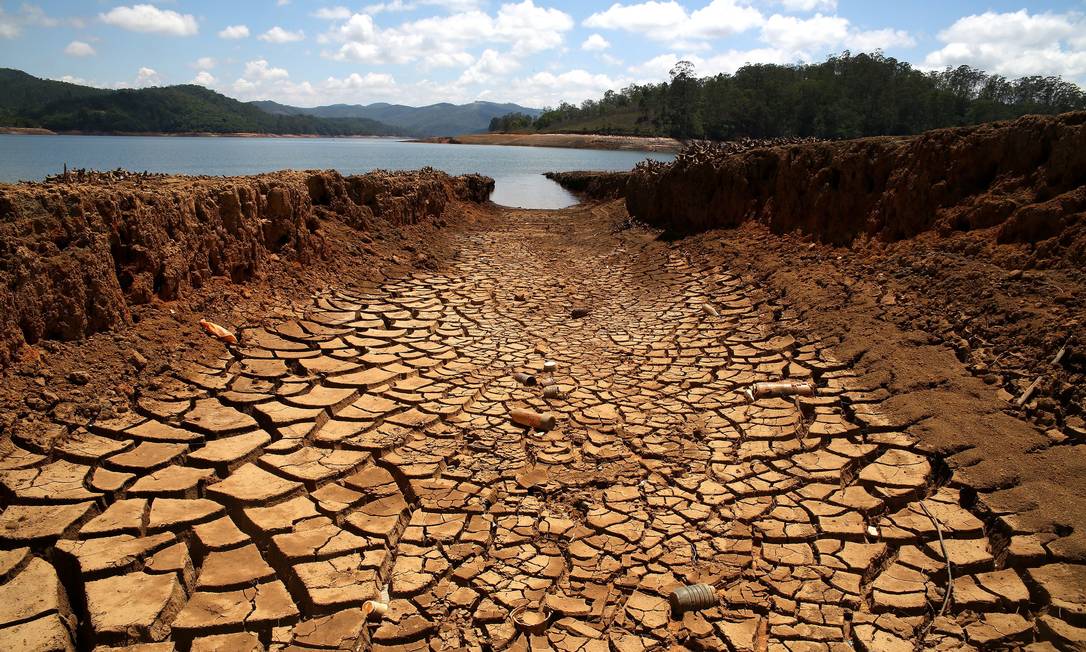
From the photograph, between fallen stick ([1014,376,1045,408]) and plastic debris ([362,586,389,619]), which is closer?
plastic debris ([362,586,389,619])

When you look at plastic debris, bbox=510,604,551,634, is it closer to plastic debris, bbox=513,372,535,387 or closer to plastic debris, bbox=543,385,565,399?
plastic debris, bbox=543,385,565,399

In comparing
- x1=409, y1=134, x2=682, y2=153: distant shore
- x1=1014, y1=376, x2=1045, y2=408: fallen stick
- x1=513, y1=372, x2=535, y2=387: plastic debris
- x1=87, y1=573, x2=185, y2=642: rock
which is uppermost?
x1=409, y1=134, x2=682, y2=153: distant shore

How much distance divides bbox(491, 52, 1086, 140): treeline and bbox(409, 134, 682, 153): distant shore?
14.9 ft

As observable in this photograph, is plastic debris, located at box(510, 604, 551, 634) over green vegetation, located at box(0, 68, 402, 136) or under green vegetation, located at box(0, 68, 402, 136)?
under

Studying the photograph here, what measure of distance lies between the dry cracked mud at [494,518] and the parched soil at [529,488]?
14 mm

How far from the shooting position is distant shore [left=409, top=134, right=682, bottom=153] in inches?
2357

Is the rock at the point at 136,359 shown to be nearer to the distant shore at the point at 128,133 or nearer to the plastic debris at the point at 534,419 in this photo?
the plastic debris at the point at 534,419

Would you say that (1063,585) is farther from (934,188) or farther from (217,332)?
(217,332)

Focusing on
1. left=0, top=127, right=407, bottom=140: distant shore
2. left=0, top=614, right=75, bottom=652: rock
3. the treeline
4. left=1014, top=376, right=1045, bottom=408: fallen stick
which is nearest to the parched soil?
left=0, top=614, right=75, bottom=652: rock

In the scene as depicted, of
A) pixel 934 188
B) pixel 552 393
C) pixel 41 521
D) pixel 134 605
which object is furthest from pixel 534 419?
pixel 934 188

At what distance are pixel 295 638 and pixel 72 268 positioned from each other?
3095mm

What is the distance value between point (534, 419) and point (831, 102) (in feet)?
206

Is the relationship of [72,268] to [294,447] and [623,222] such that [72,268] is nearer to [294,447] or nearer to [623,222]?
[294,447]

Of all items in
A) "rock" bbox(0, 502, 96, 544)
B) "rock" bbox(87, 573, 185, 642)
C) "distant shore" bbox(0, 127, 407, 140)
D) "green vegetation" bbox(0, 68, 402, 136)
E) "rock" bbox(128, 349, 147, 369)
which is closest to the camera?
"rock" bbox(87, 573, 185, 642)
